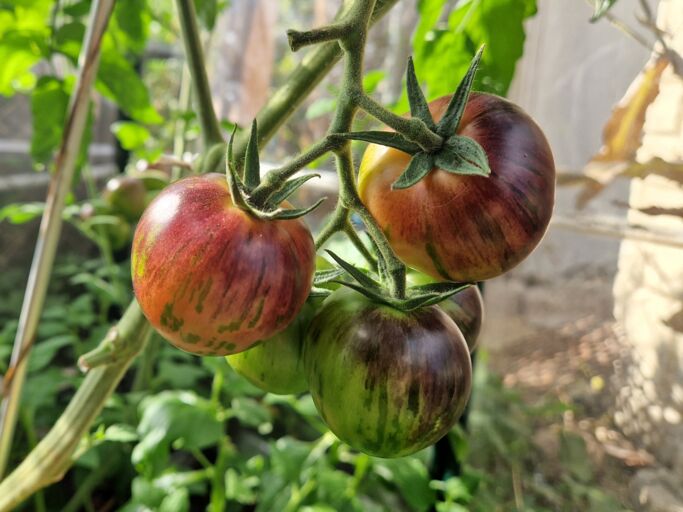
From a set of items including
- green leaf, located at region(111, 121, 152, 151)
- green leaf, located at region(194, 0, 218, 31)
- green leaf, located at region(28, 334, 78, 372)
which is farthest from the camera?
green leaf, located at region(111, 121, 152, 151)

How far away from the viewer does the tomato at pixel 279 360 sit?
37cm

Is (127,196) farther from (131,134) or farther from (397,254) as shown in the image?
(397,254)

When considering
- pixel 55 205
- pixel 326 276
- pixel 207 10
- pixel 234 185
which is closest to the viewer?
A: pixel 234 185

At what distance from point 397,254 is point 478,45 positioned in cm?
30

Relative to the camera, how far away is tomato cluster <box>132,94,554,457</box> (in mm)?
261

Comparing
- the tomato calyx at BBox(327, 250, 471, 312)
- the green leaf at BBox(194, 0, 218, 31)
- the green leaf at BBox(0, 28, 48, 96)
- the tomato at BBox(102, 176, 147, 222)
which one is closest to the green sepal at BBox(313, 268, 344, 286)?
the tomato calyx at BBox(327, 250, 471, 312)

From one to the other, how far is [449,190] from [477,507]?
922 millimetres

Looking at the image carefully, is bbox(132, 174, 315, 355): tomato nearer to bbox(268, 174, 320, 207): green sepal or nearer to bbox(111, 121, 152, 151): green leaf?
bbox(268, 174, 320, 207): green sepal

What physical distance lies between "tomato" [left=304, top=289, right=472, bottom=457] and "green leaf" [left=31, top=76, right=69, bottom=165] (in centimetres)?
62

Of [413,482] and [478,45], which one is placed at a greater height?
[478,45]

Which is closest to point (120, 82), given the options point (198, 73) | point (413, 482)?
point (198, 73)

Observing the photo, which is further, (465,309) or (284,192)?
(465,309)

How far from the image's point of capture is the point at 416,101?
27 centimetres

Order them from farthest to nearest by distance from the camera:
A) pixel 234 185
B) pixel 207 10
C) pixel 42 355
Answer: pixel 42 355
pixel 207 10
pixel 234 185
